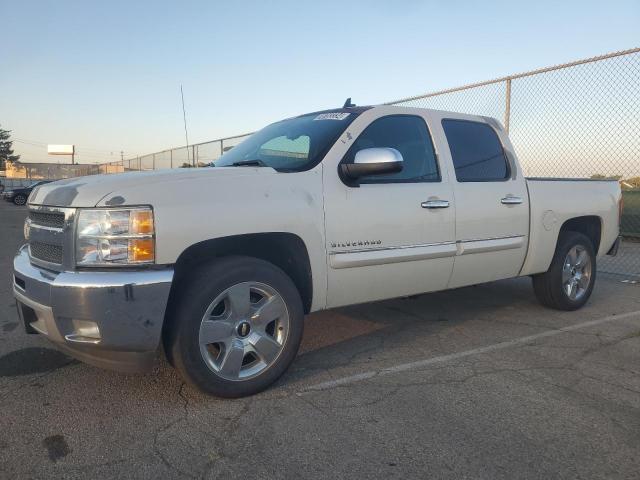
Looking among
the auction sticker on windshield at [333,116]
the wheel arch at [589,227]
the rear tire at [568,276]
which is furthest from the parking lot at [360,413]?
the auction sticker on windshield at [333,116]

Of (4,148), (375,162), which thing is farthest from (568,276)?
(4,148)

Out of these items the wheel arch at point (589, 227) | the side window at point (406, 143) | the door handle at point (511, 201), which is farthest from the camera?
the wheel arch at point (589, 227)

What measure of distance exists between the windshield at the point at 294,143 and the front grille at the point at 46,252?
54.2 inches

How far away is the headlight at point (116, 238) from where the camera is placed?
2791 millimetres

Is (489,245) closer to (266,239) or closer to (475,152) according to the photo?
(475,152)

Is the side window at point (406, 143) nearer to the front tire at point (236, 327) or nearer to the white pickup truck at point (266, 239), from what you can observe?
the white pickup truck at point (266, 239)

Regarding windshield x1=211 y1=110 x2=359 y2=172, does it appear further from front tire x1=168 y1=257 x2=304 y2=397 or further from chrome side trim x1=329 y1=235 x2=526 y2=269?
front tire x1=168 y1=257 x2=304 y2=397

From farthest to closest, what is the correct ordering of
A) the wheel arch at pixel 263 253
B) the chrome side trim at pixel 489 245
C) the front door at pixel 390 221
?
the chrome side trim at pixel 489 245 < the front door at pixel 390 221 < the wheel arch at pixel 263 253

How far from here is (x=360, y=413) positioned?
303 cm

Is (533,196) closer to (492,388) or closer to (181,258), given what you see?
(492,388)

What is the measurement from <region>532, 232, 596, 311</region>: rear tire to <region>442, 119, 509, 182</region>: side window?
1.13 m

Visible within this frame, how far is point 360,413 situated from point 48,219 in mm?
2144

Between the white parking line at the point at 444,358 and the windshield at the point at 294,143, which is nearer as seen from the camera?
the white parking line at the point at 444,358

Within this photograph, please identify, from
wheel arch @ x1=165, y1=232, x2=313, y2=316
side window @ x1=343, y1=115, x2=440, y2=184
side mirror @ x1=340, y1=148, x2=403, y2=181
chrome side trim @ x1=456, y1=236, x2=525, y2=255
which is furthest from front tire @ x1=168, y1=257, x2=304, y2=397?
chrome side trim @ x1=456, y1=236, x2=525, y2=255
